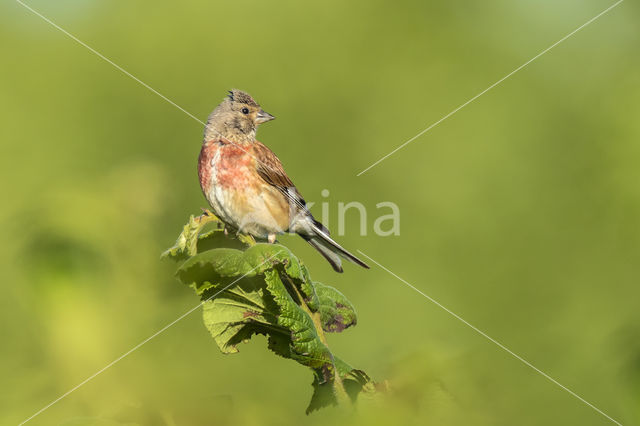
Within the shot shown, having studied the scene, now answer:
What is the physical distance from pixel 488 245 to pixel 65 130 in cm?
367

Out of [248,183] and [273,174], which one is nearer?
[248,183]

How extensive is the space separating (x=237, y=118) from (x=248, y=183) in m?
0.49

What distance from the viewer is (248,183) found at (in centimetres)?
A: 386

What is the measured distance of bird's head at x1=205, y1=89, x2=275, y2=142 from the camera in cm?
404

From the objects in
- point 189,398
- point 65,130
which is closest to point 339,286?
point 65,130

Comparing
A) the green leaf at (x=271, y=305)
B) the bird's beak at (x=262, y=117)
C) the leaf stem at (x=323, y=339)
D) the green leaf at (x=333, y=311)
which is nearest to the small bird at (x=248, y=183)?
the bird's beak at (x=262, y=117)

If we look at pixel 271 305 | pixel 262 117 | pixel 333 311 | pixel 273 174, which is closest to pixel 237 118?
pixel 262 117

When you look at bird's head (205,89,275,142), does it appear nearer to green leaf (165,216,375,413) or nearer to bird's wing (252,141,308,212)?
bird's wing (252,141,308,212)

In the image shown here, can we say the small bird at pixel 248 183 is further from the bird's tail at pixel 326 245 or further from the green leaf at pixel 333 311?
the green leaf at pixel 333 311

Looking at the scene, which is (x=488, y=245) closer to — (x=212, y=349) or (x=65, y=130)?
(x=212, y=349)

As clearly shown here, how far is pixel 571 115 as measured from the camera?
5.96 m

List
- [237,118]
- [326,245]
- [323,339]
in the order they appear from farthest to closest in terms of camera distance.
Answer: [237,118]
[326,245]
[323,339]

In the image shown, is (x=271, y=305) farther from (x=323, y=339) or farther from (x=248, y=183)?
(x=248, y=183)

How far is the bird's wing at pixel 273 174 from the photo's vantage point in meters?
3.99
